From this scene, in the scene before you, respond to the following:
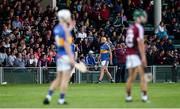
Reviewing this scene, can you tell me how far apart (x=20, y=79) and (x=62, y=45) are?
14.5 m

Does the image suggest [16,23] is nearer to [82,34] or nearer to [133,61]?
[82,34]

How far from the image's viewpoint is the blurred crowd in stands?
3278 cm

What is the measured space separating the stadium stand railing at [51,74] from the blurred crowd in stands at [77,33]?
2.28 ft

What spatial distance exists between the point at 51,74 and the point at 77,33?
4105 mm

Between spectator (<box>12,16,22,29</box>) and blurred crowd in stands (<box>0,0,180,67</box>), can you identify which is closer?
blurred crowd in stands (<box>0,0,180,67</box>)

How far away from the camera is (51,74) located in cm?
3209

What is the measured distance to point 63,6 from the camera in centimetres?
3994

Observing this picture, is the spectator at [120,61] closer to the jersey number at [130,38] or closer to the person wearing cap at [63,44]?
the jersey number at [130,38]

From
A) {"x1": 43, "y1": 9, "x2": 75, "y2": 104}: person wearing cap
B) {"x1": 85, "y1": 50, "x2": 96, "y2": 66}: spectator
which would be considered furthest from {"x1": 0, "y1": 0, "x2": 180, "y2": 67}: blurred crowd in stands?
{"x1": 43, "y1": 9, "x2": 75, "y2": 104}: person wearing cap

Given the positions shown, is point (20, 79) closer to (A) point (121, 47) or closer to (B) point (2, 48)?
(B) point (2, 48)

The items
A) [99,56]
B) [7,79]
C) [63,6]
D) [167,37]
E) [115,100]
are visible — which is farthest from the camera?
[63,6]

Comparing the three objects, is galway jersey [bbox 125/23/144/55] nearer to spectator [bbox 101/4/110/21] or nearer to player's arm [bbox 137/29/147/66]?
player's arm [bbox 137/29/147/66]

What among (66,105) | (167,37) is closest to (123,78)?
(167,37)

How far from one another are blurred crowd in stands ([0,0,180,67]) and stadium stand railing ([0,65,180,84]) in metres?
0.69
